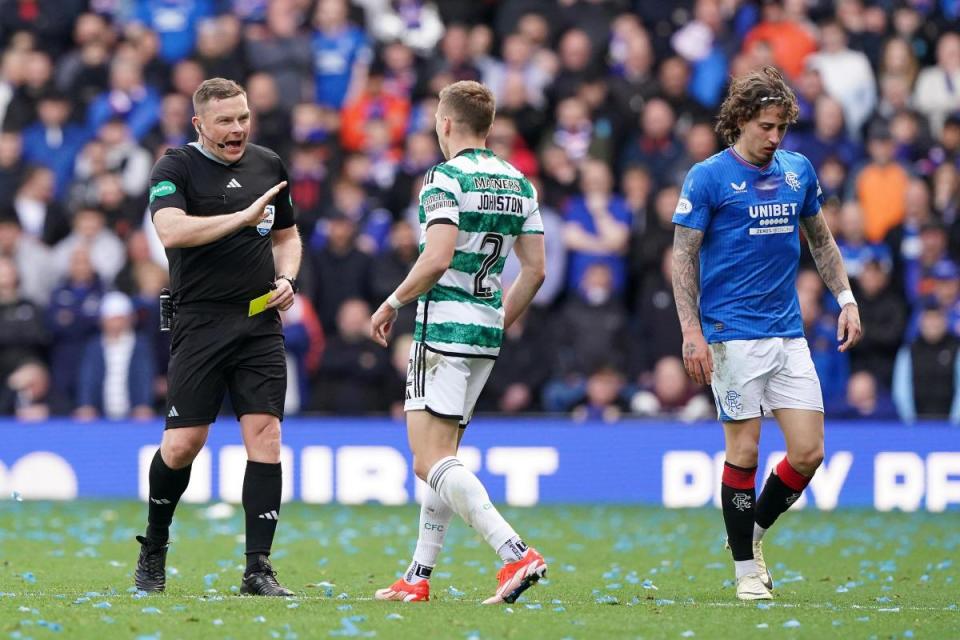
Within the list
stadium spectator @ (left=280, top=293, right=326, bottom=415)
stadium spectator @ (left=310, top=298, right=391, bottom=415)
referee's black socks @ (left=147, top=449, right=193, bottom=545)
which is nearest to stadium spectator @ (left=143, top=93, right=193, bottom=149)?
stadium spectator @ (left=280, top=293, right=326, bottom=415)

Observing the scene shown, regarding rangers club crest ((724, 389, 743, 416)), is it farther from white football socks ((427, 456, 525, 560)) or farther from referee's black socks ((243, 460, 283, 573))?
referee's black socks ((243, 460, 283, 573))

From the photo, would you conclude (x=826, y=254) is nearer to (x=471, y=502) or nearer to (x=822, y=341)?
(x=471, y=502)

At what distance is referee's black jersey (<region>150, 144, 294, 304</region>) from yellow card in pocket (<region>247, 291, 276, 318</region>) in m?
0.03

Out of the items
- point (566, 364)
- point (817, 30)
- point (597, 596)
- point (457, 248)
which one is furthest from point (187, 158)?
point (817, 30)

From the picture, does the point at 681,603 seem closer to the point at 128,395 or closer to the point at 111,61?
the point at 128,395

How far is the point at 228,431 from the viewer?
16.2m

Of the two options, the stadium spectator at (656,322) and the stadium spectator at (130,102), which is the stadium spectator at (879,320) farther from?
the stadium spectator at (130,102)

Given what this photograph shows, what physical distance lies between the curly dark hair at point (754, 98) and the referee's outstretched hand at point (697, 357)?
121 cm

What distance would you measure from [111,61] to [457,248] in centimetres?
1334

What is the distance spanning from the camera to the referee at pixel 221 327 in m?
8.74

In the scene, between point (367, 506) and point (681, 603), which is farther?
point (367, 506)

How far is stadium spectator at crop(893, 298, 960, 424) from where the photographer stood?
16234 millimetres

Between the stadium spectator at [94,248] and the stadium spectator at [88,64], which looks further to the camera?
the stadium spectator at [88,64]

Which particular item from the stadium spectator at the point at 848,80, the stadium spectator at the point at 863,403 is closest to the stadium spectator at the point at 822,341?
the stadium spectator at the point at 863,403
